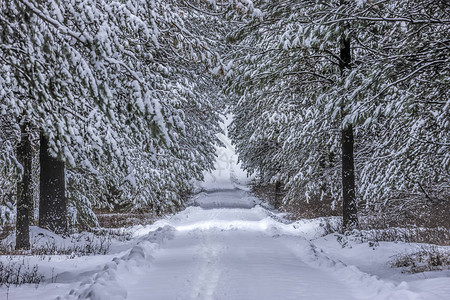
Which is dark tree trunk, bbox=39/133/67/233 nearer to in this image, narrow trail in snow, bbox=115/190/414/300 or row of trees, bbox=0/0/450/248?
row of trees, bbox=0/0/450/248

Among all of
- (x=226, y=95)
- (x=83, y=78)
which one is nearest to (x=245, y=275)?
(x=83, y=78)

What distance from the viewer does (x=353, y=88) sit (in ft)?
31.1

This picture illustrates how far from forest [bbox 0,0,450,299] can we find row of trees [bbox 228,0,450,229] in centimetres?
5

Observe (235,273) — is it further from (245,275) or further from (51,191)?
(51,191)

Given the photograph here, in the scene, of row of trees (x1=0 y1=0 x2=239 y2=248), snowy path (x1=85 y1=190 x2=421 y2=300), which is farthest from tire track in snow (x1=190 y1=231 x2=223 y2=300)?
row of trees (x1=0 y1=0 x2=239 y2=248)

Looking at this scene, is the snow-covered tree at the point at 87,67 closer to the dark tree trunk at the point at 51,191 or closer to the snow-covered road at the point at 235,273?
the snow-covered road at the point at 235,273

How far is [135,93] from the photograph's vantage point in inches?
244

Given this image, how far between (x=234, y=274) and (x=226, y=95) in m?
6.35

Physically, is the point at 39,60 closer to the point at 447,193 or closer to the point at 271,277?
the point at 271,277

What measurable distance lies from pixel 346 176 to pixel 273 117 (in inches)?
113

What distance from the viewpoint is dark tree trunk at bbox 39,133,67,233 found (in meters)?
11.1

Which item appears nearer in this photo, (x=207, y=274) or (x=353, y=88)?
(x=207, y=274)

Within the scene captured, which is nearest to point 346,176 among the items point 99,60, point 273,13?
point 273,13

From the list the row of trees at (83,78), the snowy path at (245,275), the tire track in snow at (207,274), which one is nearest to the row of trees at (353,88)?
the snowy path at (245,275)
